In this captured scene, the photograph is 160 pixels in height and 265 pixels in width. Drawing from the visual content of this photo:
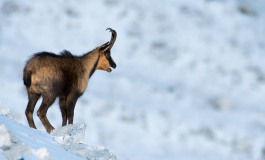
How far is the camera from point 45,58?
2050 cm

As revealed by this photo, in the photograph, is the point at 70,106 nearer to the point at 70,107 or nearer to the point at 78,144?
the point at 70,107

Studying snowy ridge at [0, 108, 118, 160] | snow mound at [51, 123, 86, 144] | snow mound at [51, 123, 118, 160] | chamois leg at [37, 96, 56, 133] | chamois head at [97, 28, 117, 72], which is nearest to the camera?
snowy ridge at [0, 108, 118, 160]

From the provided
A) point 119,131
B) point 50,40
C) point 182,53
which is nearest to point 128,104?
point 119,131

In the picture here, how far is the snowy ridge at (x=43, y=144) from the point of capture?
13.8 m

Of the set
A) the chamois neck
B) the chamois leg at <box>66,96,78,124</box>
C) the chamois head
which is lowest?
the chamois leg at <box>66,96,78,124</box>

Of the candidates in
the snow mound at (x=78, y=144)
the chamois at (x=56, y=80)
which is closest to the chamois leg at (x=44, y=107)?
the chamois at (x=56, y=80)

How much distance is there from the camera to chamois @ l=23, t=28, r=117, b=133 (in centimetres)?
2034

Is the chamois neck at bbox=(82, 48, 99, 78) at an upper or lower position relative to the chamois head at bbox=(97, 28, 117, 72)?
lower

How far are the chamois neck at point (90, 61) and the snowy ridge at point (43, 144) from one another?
4.28 metres

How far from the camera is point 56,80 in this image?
68.3 ft

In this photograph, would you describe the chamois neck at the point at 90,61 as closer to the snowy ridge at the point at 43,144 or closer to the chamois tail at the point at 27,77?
the chamois tail at the point at 27,77

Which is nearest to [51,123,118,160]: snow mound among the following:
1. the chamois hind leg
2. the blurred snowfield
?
the chamois hind leg

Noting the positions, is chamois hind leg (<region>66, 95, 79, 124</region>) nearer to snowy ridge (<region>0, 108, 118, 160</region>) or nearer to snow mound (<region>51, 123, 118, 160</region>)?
snowy ridge (<region>0, 108, 118, 160</region>)

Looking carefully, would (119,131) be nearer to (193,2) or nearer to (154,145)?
(154,145)
